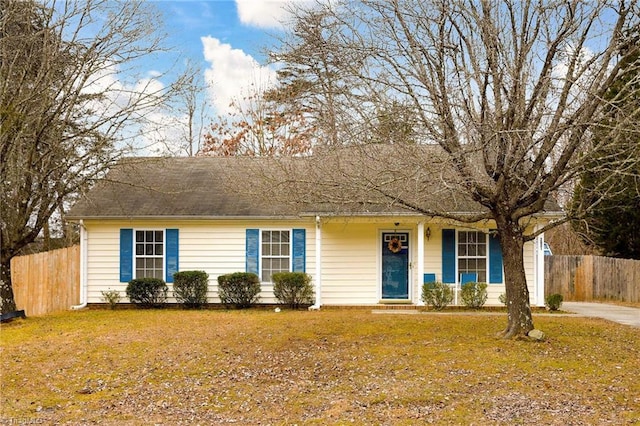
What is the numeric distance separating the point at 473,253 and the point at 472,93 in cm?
740

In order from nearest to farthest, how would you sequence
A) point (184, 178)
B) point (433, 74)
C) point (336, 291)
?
point (433, 74) → point (336, 291) → point (184, 178)

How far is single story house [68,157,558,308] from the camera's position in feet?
53.6

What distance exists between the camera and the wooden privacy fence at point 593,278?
1998 centimetres

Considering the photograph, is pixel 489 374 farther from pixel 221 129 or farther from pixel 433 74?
pixel 221 129

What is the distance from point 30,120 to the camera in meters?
12.8

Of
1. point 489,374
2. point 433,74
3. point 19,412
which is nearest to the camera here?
point 19,412

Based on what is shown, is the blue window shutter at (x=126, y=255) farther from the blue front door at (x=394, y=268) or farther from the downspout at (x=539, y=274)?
the downspout at (x=539, y=274)

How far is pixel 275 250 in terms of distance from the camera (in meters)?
16.7

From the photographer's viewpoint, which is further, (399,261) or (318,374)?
(399,261)

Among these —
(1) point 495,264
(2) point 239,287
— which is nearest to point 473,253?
(1) point 495,264

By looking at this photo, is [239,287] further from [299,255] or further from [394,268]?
[394,268]

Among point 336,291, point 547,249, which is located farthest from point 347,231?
point 547,249

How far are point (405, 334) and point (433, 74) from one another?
4.60 metres

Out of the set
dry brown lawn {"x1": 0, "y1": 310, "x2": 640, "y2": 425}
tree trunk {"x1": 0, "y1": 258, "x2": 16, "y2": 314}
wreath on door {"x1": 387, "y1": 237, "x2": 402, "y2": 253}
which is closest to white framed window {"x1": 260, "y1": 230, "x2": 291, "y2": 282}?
wreath on door {"x1": 387, "y1": 237, "x2": 402, "y2": 253}
